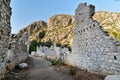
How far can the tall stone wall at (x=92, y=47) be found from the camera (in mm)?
9141

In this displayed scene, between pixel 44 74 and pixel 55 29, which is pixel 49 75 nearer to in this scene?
pixel 44 74

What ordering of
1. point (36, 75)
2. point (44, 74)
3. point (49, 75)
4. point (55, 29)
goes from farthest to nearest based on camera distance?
1. point (55, 29)
2. point (44, 74)
3. point (49, 75)
4. point (36, 75)

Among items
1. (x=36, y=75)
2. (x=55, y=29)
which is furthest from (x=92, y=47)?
(x=55, y=29)

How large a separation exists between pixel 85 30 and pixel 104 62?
391 centimetres

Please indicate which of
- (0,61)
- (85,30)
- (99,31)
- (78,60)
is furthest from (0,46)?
(78,60)

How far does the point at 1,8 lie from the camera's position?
539 centimetres

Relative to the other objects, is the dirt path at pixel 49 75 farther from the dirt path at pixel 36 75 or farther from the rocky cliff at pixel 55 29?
the rocky cliff at pixel 55 29

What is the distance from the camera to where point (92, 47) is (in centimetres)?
1145

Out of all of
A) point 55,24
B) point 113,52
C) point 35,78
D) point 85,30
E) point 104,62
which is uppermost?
point 55,24

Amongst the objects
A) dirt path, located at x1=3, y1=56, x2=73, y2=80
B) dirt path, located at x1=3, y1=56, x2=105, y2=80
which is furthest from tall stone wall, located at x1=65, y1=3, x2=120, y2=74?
dirt path, located at x1=3, y1=56, x2=73, y2=80

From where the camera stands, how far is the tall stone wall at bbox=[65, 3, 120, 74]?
9141 mm

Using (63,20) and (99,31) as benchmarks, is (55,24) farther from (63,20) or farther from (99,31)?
(99,31)

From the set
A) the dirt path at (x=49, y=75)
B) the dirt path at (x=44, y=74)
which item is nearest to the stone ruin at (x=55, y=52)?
the dirt path at (x=44, y=74)

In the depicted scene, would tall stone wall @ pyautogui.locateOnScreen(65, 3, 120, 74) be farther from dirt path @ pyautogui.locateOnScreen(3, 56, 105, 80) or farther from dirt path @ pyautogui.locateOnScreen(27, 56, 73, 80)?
dirt path @ pyautogui.locateOnScreen(27, 56, 73, 80)
